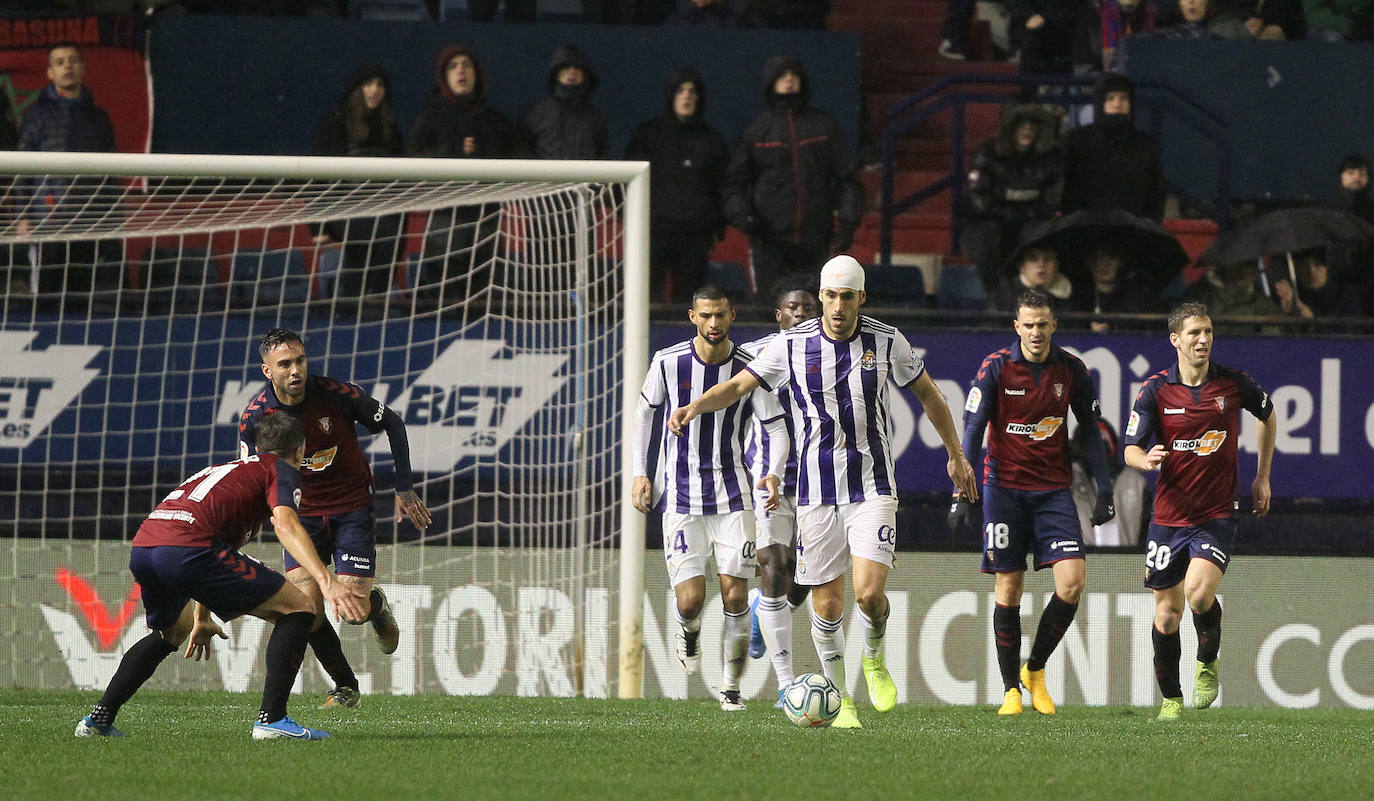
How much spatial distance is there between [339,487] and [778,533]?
6.97 ft

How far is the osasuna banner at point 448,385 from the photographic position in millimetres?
10859

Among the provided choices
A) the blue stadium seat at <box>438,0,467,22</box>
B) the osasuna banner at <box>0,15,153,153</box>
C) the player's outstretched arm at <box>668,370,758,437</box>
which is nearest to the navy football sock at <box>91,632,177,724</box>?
the player's outstretched arm at <box>668,370,758,437</box>

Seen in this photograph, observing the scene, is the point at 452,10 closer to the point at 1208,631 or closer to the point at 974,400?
the point at 974,400

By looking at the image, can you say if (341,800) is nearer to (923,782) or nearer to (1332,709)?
(923,782)

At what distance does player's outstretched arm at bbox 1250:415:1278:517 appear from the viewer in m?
8.84

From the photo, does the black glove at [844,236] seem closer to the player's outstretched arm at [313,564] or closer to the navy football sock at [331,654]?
the navy football sock at [331,654]

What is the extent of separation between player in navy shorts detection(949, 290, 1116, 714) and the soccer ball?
1630mm

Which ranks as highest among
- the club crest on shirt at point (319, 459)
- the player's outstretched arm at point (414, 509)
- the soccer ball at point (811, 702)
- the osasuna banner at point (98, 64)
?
the osasuna banner at point (98, 64)

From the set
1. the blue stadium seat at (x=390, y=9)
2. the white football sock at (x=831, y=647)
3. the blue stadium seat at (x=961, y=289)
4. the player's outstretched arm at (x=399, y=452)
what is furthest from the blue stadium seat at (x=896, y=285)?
the player's outstretched arm at (x=399, y=452)

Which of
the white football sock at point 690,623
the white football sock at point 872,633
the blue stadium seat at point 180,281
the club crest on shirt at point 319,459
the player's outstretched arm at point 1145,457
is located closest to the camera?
the white football sock at point 872,633

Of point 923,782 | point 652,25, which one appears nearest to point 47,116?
point 652,25

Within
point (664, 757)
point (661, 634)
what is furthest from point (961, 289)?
point (664, 757)

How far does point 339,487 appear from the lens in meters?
8.51

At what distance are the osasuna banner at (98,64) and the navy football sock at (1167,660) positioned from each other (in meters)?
8.31
